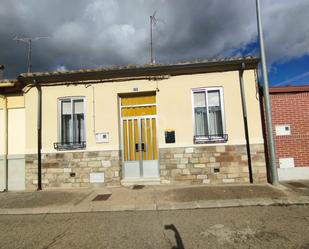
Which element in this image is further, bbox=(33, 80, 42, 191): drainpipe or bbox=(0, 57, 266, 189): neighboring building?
bbox=(33, 80, 42, 191): drainpipe

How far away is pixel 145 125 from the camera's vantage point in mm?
7938

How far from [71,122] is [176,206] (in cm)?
494

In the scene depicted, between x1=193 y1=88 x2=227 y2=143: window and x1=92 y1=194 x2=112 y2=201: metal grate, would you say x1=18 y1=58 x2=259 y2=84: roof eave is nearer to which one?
x1=193 y1=88 x2=227 y2=143: window

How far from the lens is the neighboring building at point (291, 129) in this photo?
24.7 ft

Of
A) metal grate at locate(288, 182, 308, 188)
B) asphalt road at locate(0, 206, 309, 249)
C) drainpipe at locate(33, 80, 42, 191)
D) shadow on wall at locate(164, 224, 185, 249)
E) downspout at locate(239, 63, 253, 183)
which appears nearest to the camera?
shadow on wall at locate(164, 224, 185, 249)

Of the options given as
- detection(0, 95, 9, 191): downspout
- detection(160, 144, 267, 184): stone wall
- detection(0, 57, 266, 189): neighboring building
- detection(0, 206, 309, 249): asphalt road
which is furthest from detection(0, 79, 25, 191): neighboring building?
detection(160, 144, 267, 184): stone wall

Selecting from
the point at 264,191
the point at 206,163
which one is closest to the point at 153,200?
the point at 206,163

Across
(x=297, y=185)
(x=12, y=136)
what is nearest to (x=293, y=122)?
(x=297, y=185)

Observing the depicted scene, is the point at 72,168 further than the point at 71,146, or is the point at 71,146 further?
the point at 71,146

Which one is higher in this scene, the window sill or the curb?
the window sill

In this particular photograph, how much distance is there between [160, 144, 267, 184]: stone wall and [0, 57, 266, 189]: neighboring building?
0.11 feet

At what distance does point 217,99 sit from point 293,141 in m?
2.95

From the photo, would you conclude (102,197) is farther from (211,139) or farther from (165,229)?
(211,139)

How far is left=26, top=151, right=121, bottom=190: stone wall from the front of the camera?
7668mm
